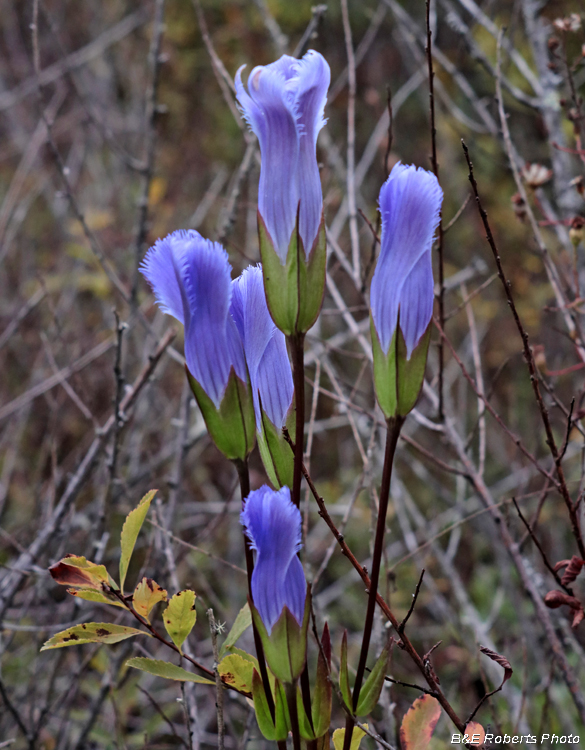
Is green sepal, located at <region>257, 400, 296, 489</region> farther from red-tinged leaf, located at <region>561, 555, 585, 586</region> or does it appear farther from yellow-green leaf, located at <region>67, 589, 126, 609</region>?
red-tinged leaf, located at <region>561, 555, 585, 586</region>

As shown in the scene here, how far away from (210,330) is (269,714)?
0.90 feet

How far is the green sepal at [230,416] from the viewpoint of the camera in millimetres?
471

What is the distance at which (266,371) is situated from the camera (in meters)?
0.51

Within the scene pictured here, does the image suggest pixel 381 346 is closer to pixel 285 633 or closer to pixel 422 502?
pixel 285 633

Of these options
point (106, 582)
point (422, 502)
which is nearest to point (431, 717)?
point (106, 582)

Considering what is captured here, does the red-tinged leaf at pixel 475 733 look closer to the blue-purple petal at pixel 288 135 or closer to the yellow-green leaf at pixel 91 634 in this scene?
the yellow-green leaf at pixel 91 634

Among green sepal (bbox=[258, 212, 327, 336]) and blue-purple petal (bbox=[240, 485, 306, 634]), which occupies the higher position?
green sepal (bbox=[258, 212, 327, 336])

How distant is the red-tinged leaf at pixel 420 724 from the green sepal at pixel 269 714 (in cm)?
13

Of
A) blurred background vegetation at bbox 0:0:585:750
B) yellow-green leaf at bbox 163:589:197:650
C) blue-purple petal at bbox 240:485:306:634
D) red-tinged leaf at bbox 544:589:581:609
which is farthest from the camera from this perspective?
blurred background vegetation at bbox 0:0:585:750

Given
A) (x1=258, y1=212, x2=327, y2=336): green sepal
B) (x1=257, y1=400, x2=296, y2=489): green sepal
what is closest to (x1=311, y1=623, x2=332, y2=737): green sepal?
(x1=257, y1=400, x2=296, y2=489): green sepal

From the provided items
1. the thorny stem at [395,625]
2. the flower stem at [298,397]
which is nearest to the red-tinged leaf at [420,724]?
the thorny stem at [395,625]

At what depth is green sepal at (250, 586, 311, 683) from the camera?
440 mm

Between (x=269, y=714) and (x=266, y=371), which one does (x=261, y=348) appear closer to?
(x=266, y=371)

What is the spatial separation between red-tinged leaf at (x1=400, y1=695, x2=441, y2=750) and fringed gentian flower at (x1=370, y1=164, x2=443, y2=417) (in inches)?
10.7
